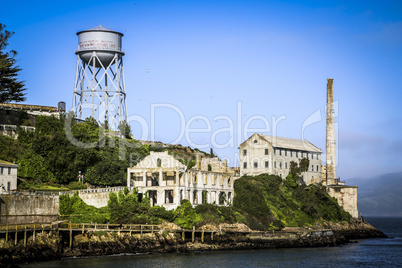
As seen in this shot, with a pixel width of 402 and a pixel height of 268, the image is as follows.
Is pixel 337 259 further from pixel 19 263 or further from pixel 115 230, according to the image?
pixel 19 263

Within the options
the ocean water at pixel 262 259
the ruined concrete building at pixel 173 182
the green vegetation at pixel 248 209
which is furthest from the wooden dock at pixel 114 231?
the ruined concrete building at pixel 173 182

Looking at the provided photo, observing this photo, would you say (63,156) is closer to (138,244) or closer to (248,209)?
(138,244)

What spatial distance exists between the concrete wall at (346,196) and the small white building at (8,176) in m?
55.8

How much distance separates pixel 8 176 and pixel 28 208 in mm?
6070

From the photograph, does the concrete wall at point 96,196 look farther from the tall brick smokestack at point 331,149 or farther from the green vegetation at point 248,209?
the tall brick smokestack at point 331,149

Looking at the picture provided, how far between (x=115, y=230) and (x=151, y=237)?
14.7 feet

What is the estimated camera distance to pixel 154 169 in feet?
271

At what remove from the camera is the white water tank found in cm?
10356

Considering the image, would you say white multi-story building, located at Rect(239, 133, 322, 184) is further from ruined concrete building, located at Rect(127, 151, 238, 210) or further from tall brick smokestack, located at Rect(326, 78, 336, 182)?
ruined concrete building, located at Rect(127, 151, 238, 210)

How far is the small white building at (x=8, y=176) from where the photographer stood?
239ft

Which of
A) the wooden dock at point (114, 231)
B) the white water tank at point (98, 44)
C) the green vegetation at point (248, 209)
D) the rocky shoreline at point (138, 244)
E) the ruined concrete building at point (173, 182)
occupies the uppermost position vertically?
the white water tank at point (98, 44)

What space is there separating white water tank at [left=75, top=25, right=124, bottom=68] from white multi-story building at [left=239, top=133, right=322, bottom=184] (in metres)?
26.2

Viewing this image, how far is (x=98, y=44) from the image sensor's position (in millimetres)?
103625

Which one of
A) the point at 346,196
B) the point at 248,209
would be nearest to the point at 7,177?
the point at 248,209
